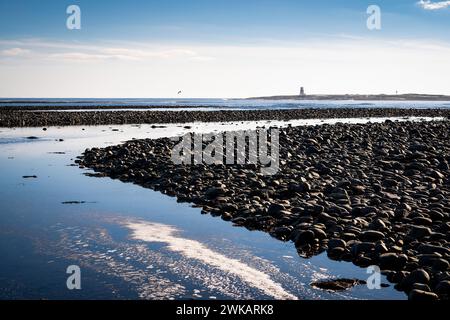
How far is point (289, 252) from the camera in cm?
889

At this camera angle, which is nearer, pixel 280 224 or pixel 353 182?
pixel 280 224

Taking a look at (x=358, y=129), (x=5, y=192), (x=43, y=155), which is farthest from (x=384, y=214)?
(x=358, y=129)

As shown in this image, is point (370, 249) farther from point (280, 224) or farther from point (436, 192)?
point (436, 192)

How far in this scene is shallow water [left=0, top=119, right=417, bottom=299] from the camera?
7.02 metres

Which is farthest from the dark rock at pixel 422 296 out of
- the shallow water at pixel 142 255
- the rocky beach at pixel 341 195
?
the shallow water at pixel 142 255

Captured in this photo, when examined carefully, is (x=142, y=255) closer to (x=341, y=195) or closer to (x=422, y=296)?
(x=422, y=296)

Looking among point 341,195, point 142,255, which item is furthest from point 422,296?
point 341,195

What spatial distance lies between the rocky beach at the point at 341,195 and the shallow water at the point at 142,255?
487 millimetres

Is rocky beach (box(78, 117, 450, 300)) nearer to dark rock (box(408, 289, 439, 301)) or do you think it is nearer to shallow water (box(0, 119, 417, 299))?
dark rock (box(408, 289, 439, 301))

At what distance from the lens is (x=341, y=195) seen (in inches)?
481

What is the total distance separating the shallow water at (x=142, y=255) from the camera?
7023 millimetres

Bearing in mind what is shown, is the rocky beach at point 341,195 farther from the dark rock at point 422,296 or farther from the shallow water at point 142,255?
the shallow water at point 142,255

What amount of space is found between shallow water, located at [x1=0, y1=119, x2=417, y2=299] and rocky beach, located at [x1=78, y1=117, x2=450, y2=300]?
1.60 ft

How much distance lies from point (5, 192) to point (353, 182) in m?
10.8
